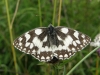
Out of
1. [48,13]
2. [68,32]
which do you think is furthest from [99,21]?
[68,32]

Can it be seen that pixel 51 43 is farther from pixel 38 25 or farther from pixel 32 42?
pixel 38 25

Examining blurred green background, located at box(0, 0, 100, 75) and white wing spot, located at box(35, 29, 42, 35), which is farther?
blurred green background, located at box(0, 0, 100, 75)

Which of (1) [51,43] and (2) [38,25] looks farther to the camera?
(2) [38,25]

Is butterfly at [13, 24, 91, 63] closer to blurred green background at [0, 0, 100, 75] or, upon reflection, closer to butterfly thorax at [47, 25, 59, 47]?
butterfly thorax at [47, 25, 59, 47]

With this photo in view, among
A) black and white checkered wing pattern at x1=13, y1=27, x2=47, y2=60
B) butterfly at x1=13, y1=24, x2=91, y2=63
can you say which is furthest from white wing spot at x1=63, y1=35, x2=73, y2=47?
black and white checkered wing pattern at x1=13, y1=27, x2=47, y2=60

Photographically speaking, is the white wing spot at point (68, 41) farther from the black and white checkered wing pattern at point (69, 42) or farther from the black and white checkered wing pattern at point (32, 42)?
the black and white checkered wing pattern at point (32, 42)

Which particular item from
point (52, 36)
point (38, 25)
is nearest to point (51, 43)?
point (52, 36)
